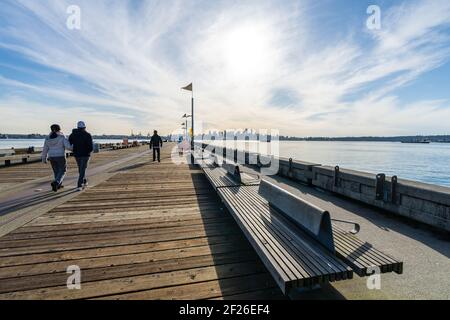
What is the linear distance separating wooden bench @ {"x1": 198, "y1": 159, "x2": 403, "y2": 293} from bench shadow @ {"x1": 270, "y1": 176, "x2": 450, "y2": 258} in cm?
220

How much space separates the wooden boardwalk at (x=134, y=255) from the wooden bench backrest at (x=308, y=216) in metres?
0.77

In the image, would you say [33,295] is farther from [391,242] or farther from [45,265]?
[391,242]

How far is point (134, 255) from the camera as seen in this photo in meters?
3.19

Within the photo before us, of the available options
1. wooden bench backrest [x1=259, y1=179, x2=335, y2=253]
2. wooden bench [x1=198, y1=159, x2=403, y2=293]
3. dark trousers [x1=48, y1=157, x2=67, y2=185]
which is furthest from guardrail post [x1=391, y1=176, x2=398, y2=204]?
dark trousers [x1=48, y1=157, x2=67, y2=185]

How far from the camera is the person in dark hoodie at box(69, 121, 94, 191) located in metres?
6.81

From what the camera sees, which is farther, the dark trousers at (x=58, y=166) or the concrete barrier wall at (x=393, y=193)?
the dark trousers at (x=58, y=166)

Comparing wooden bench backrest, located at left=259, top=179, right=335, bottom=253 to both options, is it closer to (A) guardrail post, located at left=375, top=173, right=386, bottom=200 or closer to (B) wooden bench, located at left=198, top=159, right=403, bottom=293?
(B) wooden bench, located at left=198, top=159, right=403, bottom=293

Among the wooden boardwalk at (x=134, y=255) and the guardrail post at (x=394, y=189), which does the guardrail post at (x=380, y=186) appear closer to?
the guardrail post at (x=394, y=189)

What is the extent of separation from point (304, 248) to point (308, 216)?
40cm

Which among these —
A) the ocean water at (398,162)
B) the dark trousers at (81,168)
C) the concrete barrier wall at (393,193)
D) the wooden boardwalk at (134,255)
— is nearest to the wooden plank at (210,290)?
the wooden boardwalk at (134,255)

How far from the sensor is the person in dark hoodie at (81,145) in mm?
6809

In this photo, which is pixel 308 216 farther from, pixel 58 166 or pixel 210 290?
pixel 58 166

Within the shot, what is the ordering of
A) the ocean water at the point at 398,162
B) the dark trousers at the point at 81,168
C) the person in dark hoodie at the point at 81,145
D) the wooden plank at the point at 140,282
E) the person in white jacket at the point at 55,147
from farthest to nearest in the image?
the ocean water at the point at 398,162, the dark trousers at the point at 81,168, the person in dark hoodie at the point at 81,145, the person in white jacket at the point at 55,147, the wooden plank at the point at 140,282
